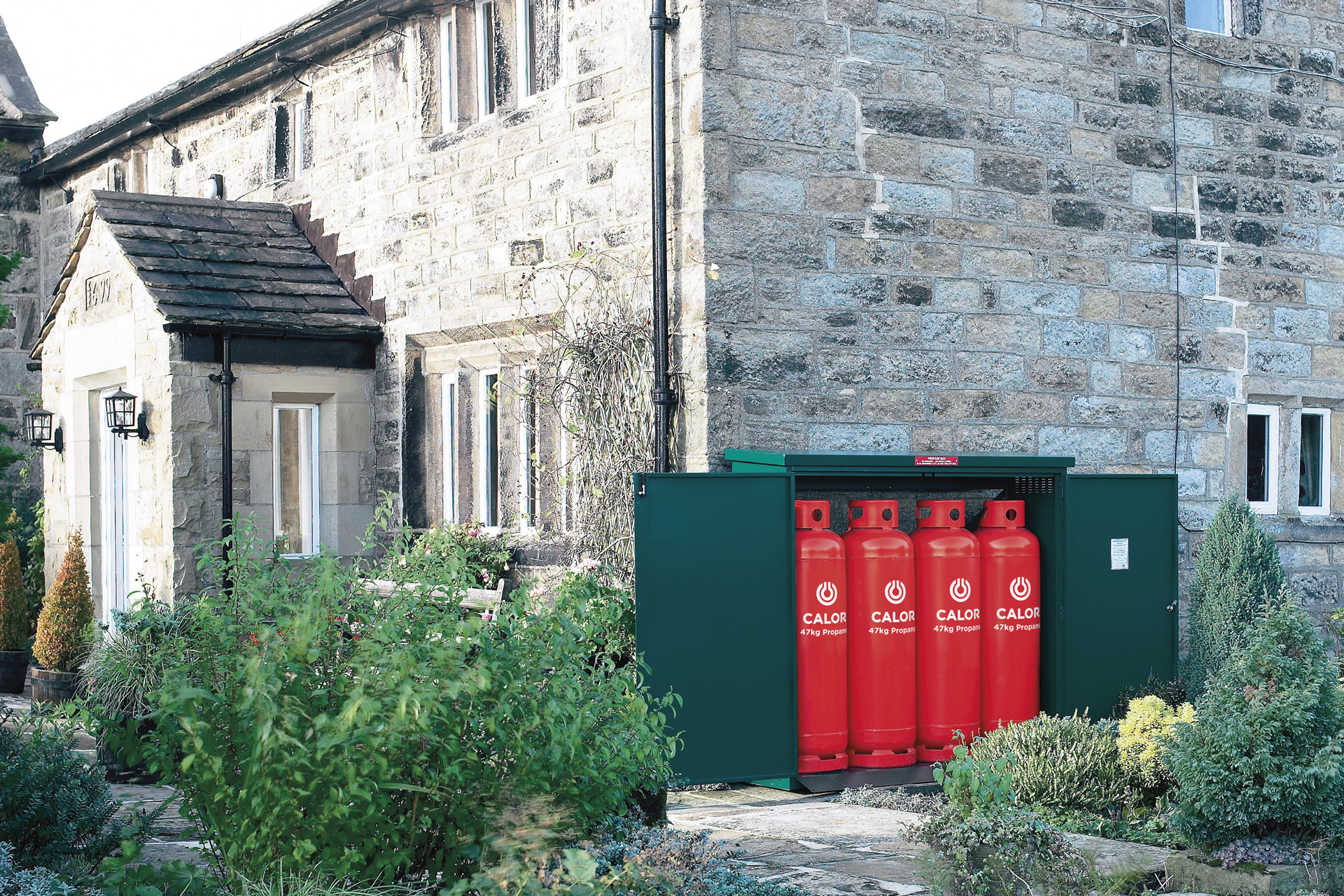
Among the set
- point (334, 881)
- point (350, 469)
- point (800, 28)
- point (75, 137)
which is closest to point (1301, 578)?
point (800, 28)

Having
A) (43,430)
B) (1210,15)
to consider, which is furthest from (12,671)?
(1210,15)

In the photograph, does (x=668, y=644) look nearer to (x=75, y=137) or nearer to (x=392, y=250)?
(x=392, y=250)

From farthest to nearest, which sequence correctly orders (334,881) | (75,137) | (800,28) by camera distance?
(75,137), (800,28), (334,881)

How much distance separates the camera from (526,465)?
9141mm

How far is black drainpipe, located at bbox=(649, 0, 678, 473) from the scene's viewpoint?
7531 millimetres

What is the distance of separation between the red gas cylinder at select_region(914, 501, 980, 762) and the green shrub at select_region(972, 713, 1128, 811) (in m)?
0.62

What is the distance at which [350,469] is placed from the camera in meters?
10.3

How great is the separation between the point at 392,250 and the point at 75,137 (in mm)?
6403

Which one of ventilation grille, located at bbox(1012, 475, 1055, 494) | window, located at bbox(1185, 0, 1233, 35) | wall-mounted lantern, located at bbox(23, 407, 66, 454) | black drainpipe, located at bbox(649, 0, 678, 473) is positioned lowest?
Result: ventilation grille, located at bbox(1012, 475, 1055, 494)

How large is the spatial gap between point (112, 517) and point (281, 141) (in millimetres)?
3502

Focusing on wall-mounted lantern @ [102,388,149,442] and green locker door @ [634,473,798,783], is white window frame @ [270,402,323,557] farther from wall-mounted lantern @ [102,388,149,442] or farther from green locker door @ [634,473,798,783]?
green locker door @ [634,473,798,783]

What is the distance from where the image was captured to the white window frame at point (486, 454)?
9500 mm

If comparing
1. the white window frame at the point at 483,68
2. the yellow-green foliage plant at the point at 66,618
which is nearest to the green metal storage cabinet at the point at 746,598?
the white window frame at the point at 483,68

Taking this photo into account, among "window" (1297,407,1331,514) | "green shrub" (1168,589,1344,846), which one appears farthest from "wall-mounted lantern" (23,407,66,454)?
"window" (1297,407,1331,514)
